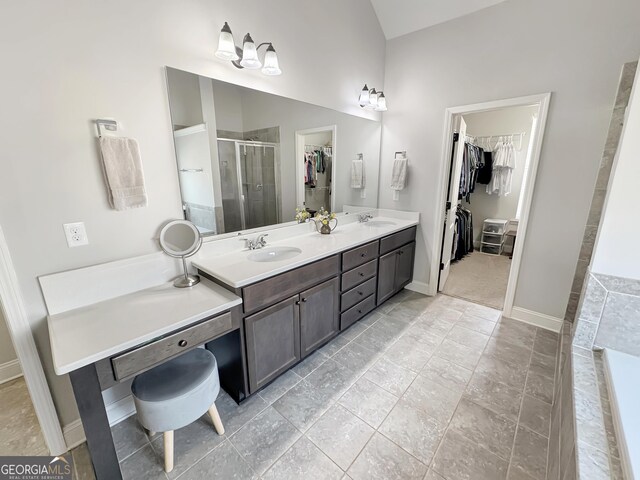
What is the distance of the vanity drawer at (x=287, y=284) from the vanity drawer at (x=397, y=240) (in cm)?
71

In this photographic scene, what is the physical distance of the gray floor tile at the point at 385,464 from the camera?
1.36m

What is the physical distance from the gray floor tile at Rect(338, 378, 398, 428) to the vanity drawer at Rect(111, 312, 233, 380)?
3.08ft

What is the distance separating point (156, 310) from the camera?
1.37m

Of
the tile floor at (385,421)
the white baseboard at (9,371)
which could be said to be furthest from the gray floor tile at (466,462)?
the white baseboard at (9,371)

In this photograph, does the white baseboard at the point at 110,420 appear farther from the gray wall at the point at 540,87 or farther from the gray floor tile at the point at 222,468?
the gray wall at the point at 540,87

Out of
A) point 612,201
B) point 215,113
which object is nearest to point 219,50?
point 215,113

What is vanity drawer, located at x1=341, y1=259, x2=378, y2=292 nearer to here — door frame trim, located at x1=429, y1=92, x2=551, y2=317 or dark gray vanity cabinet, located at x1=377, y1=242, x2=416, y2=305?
dark gray vanity cabinet, located at x1=377, y1=242, x2=416, y2=305

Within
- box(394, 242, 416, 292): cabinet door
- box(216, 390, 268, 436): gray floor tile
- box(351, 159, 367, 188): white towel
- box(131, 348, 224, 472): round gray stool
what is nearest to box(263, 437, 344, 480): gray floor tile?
box(216, 390, 268, 436): gray floor tile

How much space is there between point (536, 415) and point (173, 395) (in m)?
2.07

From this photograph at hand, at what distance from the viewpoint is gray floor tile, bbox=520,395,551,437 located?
5.33ft

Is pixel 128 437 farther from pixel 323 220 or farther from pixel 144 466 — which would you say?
pixel 323 220

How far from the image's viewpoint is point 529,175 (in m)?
2.43

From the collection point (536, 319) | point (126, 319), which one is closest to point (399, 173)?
point (536, 319)

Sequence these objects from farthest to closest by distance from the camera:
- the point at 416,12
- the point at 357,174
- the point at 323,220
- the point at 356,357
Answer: the point at 357,174
the point at 416,12
the point at 323,220
the point at 356,357
